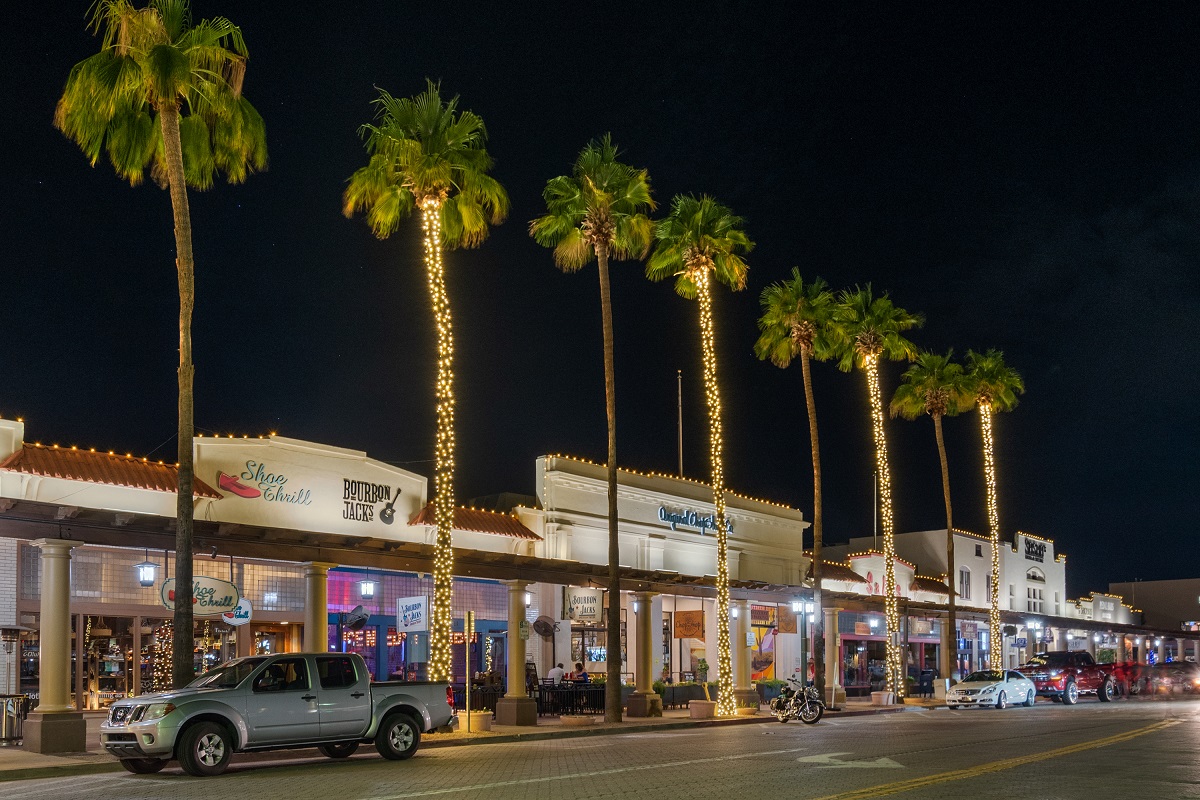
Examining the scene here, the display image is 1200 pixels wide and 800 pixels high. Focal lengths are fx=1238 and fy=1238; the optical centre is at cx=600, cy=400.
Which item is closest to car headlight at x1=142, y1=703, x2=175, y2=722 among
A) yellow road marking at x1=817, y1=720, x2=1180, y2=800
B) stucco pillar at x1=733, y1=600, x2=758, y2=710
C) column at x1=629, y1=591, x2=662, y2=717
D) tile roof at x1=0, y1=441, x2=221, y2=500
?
tile roof at x1=0, y1=441, x2=221, y2=500

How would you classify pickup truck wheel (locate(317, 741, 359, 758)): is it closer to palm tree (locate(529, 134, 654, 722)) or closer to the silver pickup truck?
the silver pickup truck

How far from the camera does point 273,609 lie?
30.5 metres

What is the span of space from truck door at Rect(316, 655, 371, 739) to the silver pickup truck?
16mm

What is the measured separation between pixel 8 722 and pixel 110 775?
5.71m

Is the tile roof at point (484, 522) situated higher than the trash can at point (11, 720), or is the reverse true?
the tile roof at point (484, 522)

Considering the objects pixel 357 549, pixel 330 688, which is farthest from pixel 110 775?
pixel 357 549

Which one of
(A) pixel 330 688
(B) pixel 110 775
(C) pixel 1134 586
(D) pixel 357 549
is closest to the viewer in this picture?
(B) pixel 110 775

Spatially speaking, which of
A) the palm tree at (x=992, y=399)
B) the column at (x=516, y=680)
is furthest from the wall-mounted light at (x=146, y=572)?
the palm tree at (x=992, y=399)

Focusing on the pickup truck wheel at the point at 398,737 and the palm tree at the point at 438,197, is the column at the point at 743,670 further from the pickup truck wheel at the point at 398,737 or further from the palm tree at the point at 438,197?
the pickup truck wheel at the point at 398,737

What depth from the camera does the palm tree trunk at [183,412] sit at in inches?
823

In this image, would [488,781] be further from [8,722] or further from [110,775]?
[8,722]

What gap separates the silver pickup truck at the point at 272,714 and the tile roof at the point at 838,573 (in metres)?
31.5

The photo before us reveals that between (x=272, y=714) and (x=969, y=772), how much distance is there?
10019mm

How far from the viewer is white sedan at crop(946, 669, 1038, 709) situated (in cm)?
3875
